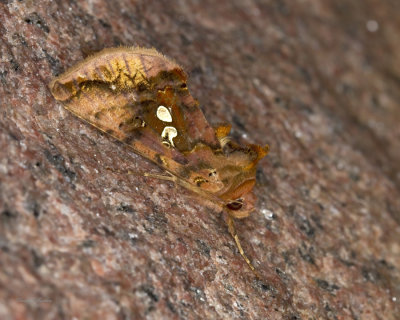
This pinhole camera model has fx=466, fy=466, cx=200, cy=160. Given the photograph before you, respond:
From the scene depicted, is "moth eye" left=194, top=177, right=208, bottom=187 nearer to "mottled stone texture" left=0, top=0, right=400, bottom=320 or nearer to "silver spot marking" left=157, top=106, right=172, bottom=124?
"mottled stone texture" left=0, top=0, right=400, bottom=320

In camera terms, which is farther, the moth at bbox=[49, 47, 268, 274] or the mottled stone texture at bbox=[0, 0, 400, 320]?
the moth at bbox=[49, 47, 268, 274]

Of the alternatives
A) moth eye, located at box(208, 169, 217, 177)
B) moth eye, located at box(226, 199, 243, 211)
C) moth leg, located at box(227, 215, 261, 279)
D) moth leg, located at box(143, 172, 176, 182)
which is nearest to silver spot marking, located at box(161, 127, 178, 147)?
moth leg, located at box(143, 172, 176, 182)

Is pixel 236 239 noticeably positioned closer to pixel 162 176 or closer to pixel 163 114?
pixel 162 176

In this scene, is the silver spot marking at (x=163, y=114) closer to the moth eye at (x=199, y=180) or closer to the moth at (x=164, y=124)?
the moth at (x=164, y=124)

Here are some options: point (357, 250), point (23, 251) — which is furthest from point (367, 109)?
point (23, 251)

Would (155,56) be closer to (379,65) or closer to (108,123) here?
(108,123)

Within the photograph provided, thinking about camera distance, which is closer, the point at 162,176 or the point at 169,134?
the point at 162,176

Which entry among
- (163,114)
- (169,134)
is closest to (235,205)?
(169,134)
